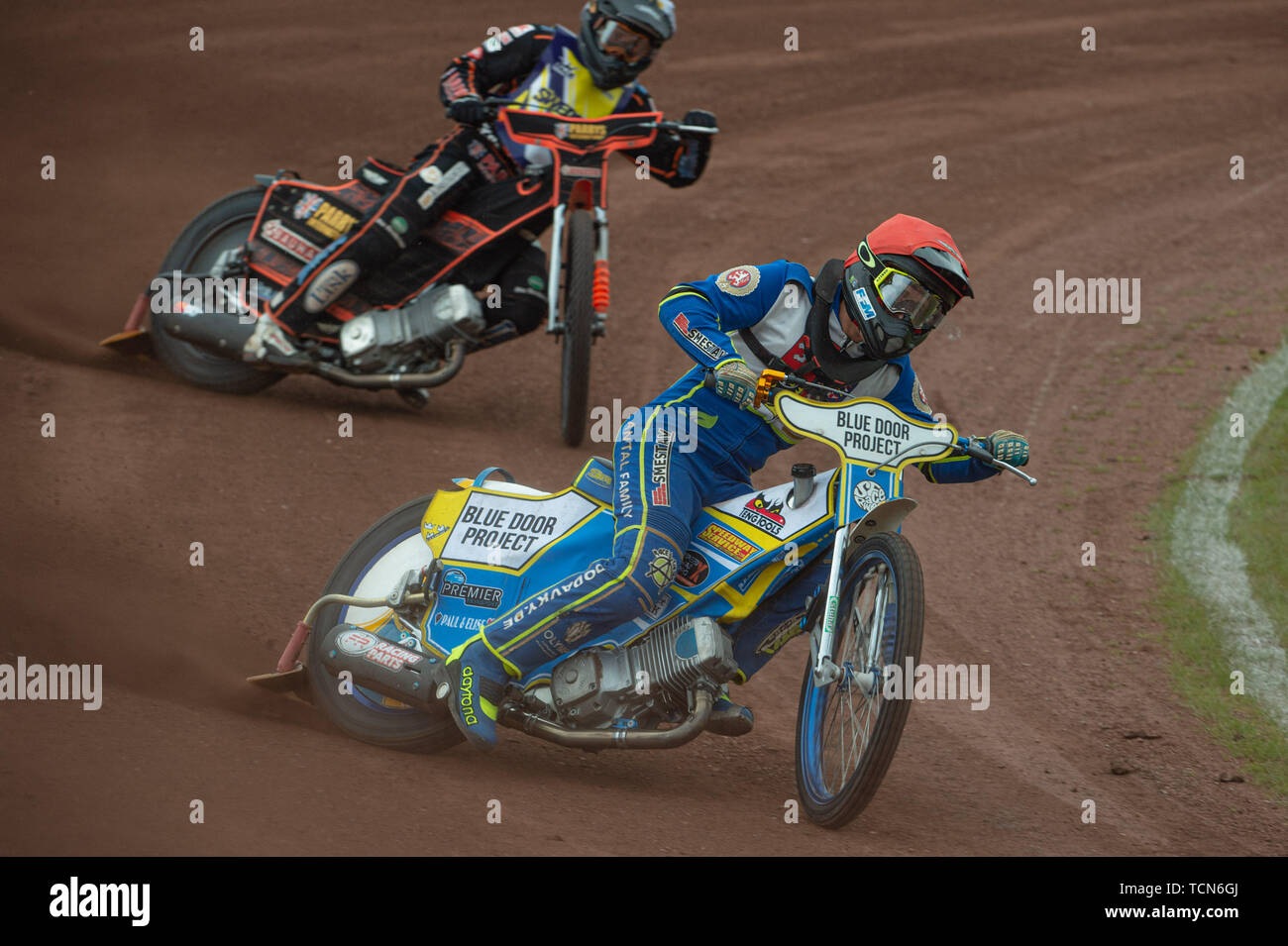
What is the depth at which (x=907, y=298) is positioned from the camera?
554 centimetres

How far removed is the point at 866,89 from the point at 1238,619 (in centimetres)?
1046

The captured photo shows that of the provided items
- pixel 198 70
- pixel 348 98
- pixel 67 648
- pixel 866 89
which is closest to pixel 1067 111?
pixel 866 89

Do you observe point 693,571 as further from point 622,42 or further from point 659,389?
point 659,389

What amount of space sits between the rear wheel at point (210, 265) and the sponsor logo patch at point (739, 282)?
4.83m

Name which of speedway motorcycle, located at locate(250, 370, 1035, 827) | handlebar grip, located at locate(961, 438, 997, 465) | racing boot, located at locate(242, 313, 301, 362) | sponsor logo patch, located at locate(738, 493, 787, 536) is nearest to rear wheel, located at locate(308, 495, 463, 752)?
speedway motorcycle, located at locate(250, 370, 1035, 827)

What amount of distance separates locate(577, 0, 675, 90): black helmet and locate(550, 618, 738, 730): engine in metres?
4.36

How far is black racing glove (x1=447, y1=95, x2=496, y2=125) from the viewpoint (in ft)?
29.9

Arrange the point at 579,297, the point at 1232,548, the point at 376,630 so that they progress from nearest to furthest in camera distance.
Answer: the point at 376,630, the point at 1232,548, the point at 579,297

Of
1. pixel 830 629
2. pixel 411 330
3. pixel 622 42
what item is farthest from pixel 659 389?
pixel 830 629

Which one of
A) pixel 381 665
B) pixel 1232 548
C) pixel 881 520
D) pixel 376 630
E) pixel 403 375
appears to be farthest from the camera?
pixel 403 375

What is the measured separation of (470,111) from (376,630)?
3818 millimetres

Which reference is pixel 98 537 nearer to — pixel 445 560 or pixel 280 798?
pixel 445 560

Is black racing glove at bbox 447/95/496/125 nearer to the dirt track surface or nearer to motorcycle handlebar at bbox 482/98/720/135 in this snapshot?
motorcycle handlebar at bbox 482/98/720/135

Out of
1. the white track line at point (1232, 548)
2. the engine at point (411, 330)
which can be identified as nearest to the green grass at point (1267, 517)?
the white track line at point (1232, 548)
